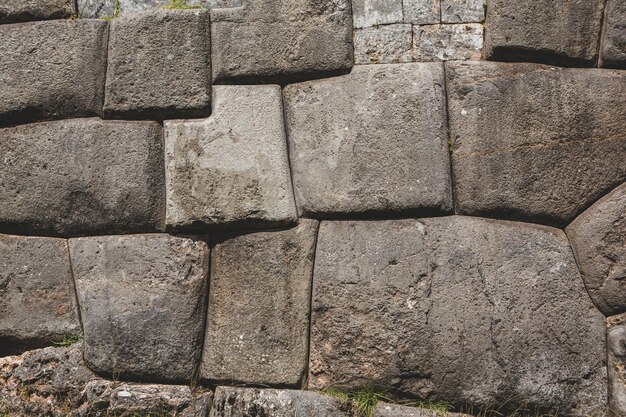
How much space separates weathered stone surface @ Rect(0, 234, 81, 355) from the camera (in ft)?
11.2

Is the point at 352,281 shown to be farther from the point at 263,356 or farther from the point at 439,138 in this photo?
the point at 439,138

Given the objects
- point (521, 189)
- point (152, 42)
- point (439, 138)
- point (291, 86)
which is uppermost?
point (152, 42)

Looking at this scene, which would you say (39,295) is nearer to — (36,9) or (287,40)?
(36,9)

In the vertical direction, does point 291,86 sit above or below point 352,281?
above

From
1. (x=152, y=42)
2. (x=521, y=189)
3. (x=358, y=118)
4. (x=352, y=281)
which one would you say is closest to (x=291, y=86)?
(x=358, y=118)

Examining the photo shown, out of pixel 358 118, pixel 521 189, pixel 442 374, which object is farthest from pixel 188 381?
pixel 521 189

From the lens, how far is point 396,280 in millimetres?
3199

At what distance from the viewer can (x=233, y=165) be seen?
3.29m

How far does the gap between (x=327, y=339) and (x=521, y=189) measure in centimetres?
113

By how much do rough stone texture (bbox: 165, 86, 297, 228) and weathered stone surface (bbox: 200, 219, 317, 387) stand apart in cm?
12

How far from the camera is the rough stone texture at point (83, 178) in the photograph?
3354 millimetres

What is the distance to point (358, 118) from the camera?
3273 mm

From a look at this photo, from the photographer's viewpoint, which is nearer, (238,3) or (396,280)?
(396,280)

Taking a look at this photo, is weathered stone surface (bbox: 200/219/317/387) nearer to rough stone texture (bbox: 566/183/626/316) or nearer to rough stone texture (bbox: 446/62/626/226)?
rough stone texture (bbox: 446/62/626/226)
